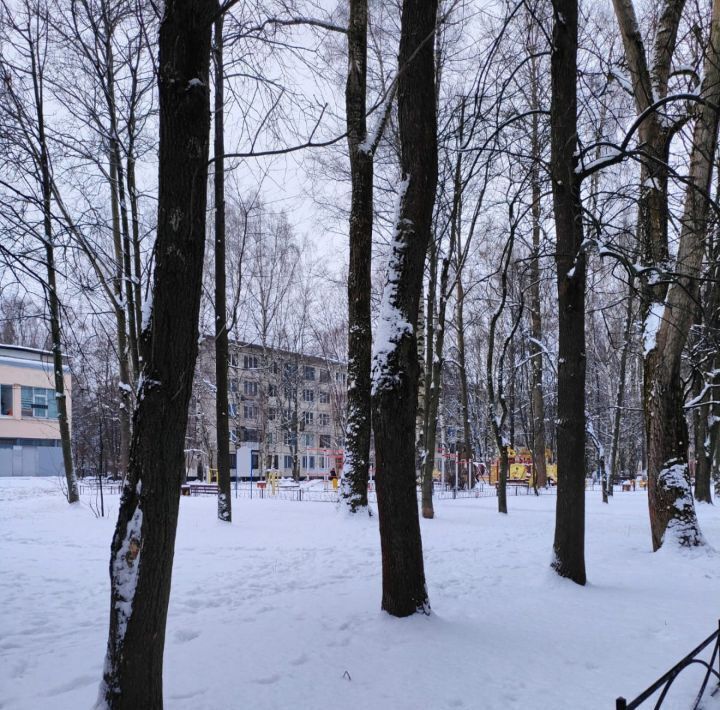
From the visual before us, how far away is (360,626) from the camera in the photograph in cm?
542

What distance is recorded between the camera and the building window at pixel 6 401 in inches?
1689

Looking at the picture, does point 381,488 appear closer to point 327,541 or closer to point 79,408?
point 327,541

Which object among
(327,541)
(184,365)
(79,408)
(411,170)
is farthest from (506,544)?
(79,408)

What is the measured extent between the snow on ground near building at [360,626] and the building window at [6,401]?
37234 millimetres

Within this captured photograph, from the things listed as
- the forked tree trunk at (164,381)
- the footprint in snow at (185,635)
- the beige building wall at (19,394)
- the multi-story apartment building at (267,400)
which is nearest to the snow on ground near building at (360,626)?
the footprint in snow at (185,635)

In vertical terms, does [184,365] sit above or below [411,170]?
below

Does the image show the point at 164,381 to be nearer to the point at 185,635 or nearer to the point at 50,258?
the point at 185,635

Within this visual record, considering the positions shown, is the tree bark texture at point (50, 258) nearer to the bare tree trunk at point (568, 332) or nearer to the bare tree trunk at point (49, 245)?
the bare tree trunk at point (49, 245)

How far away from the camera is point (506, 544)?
36.1 ft

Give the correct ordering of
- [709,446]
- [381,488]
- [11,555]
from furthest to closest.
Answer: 1. [709,446]
2. [11,555]
3. [381,488]

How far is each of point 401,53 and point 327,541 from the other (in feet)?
26.9

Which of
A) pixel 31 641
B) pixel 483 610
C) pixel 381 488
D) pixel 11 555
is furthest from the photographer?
pixel 11 555

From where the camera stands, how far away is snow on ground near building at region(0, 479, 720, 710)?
160 inches

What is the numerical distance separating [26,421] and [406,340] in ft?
150
